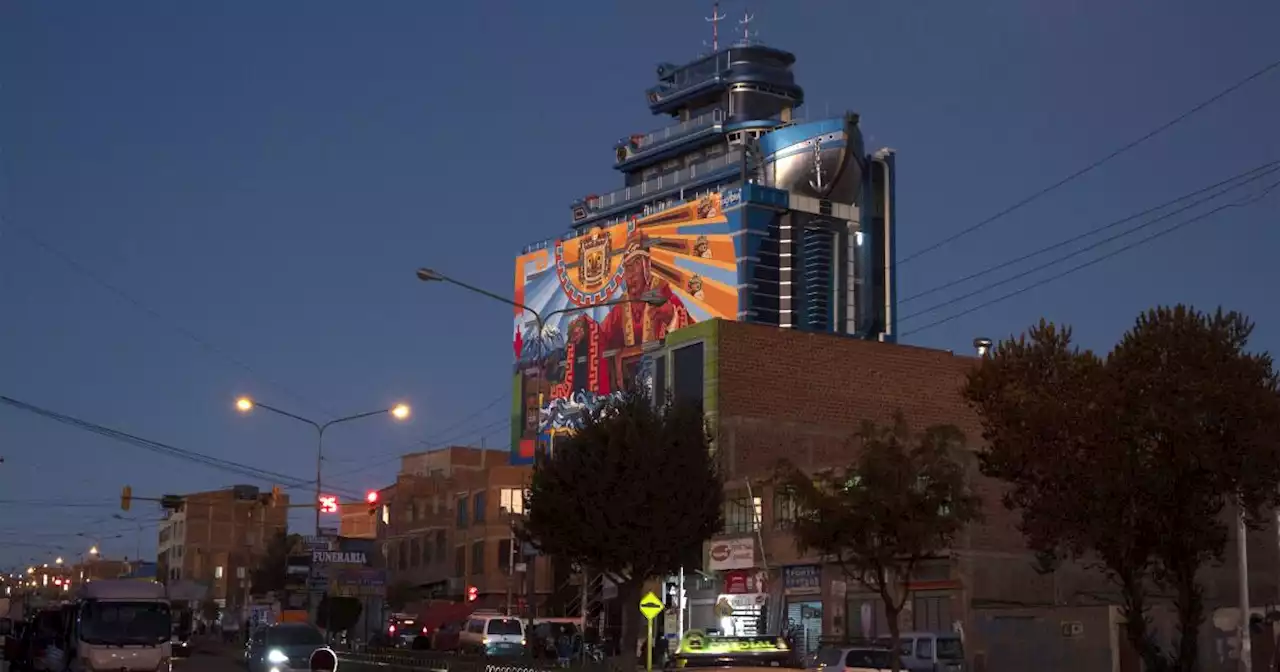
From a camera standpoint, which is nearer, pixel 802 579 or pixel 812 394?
pixel 802 579

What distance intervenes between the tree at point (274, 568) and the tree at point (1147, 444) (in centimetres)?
9148

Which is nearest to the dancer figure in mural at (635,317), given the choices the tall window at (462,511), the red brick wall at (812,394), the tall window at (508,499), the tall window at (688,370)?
the tall window at (508,499)

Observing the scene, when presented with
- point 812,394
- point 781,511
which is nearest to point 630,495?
point 781,511

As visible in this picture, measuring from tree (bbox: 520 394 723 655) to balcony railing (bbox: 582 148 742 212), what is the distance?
Result: 233ft

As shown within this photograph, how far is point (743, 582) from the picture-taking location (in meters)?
56.6

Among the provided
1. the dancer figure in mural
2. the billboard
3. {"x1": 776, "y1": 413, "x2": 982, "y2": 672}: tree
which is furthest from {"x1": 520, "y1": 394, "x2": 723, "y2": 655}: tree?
the dancer figure in mural

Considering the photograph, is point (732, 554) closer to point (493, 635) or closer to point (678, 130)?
point (493, 635)

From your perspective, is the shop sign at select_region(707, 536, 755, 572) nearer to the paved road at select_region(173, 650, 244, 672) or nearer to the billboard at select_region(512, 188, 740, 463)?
the paved road at select_region(173, 650, 244, 672)

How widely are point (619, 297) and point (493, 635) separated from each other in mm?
47913

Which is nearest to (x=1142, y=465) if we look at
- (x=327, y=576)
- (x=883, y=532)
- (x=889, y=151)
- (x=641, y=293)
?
(x=883, y=532)

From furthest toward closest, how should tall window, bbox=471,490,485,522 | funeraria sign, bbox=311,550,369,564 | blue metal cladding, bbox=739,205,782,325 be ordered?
blue metal cladding, bbox=739,205,782,325 < tall window, bbox=471,490,485,522 < funeraria sign, bbox=311,550,369,564

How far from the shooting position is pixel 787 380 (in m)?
69.9

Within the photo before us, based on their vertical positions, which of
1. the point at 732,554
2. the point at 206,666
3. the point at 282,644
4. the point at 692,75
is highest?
the point at 692,75

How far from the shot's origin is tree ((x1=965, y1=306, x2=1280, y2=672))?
23219mm
